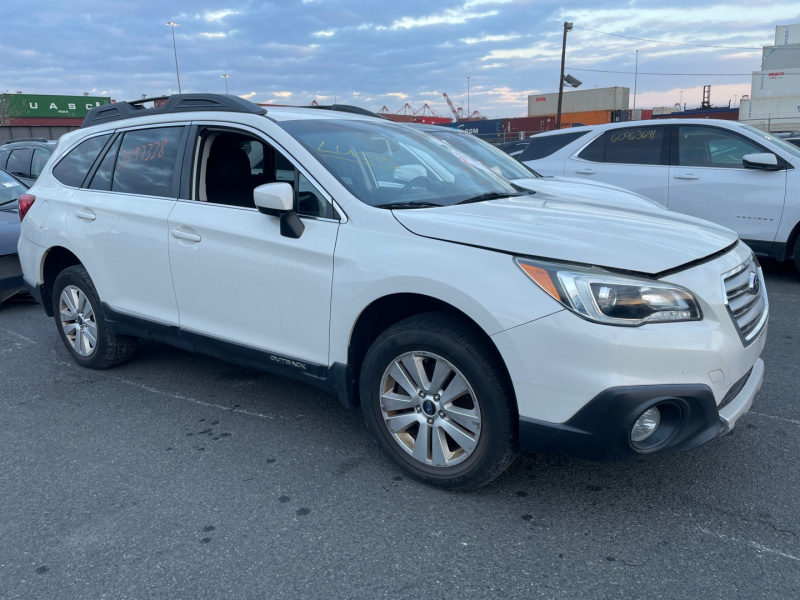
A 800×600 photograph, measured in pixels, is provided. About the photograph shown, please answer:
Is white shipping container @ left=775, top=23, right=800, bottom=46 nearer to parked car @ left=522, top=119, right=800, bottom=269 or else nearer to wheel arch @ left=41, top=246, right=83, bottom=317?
parked car @ left=522, top=119, right=800, bottom=269

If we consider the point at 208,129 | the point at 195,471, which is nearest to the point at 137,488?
the point at 195,471

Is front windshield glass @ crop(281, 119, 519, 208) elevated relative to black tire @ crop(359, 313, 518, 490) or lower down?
elevated

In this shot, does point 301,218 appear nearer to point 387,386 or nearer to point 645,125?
point 387,386

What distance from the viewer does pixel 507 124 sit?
2046 inches

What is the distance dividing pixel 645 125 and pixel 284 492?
6.61 meters

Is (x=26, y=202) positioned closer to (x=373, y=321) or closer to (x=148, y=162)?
(x=148, y=162)

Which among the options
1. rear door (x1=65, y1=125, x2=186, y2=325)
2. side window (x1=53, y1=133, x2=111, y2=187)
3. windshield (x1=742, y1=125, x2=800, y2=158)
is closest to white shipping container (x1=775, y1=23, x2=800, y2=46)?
windshield (x1=742, y1=125, x2=800, y2=158)

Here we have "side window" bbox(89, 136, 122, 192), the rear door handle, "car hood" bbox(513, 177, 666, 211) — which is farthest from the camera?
"car hood" bbox(513, 177, 666, 211)

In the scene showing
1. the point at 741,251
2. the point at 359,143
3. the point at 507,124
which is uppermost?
the point at 507,124

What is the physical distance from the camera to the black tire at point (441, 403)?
272 centimetres

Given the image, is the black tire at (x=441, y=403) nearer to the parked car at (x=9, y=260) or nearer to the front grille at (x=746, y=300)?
the front grille at (x=746, y=300)

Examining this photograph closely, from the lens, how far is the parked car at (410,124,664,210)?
592cm

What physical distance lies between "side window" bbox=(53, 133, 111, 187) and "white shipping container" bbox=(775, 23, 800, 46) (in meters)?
73.9

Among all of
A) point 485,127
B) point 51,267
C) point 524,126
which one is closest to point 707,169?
point 51,267
